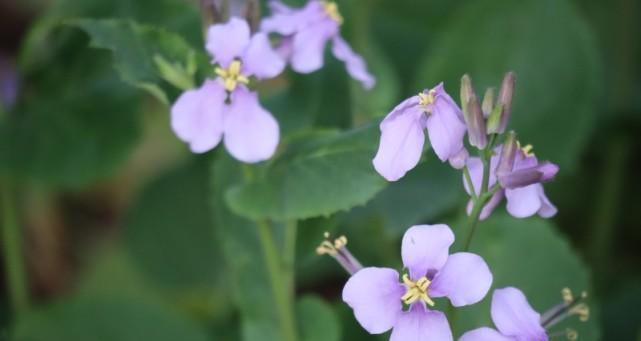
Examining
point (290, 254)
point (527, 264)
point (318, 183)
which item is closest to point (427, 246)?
point (318, 183)

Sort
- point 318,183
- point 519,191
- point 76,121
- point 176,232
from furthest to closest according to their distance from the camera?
point 176,232, point 76,121, point 318,183, point 519,191

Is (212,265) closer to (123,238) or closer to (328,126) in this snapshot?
(123,238)

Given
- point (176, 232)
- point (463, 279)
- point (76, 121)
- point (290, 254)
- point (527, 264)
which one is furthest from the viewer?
point (176, 232)

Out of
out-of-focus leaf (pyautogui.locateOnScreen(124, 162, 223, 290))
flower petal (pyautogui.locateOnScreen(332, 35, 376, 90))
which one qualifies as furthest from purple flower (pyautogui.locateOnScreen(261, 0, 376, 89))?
out-of-focus leaf (pyautogui.locateOnScreen(124, 162, 223, 290))

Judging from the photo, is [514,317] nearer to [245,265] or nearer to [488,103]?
[488,103]

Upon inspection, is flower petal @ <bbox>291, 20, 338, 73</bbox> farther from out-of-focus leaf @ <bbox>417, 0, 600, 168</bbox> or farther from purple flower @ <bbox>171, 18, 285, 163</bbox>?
out-of-focus leaf @ <bbox>417, 0, 600, 168</bbox>

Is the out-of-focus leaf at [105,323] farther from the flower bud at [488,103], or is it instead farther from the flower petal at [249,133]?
the flower bud at [488,103]
